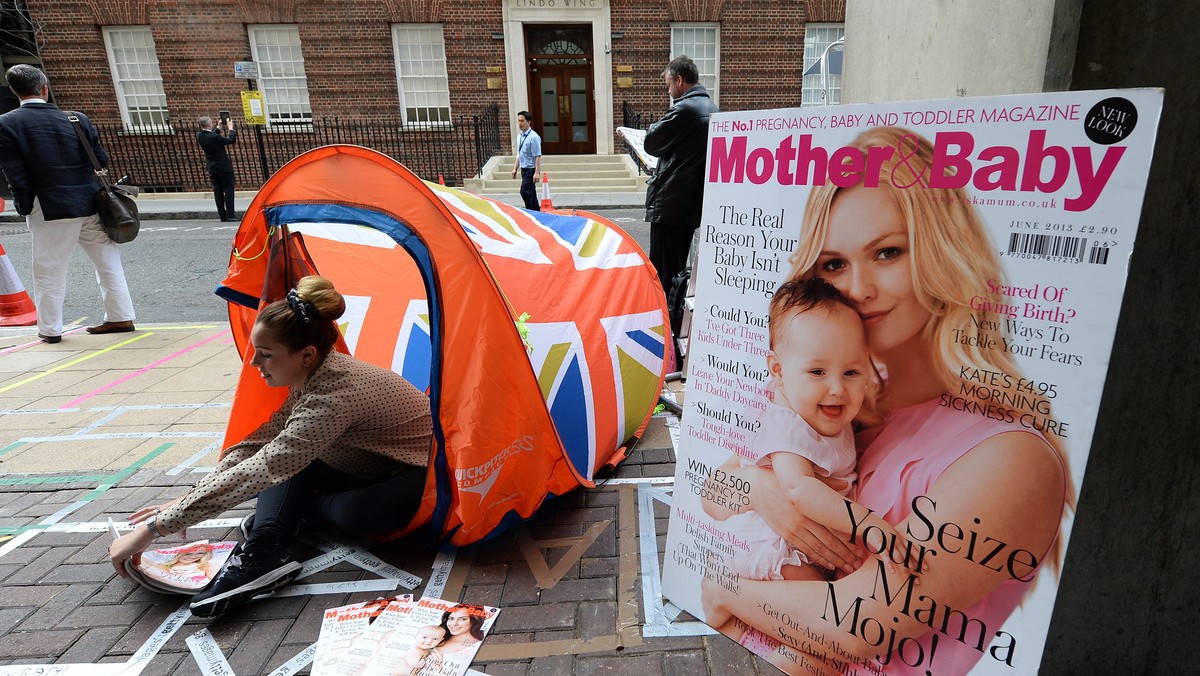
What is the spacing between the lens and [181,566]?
7.95ft

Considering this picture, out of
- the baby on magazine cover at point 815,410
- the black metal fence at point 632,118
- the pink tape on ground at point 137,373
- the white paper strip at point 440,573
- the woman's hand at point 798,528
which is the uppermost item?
the black metal fence at point 632,118

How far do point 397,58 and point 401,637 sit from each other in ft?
51.0

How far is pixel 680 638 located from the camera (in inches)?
80.7

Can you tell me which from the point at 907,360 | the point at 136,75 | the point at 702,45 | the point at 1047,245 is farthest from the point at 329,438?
the point at 136,75

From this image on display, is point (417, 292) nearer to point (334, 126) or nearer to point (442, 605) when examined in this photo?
point (442, 605)

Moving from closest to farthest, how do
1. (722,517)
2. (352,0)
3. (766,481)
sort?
1. (766,481)
2. (722,517)
3. (352,0)

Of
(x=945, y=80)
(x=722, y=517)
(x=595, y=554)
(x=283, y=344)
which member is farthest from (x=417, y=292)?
(x=945, y=80)

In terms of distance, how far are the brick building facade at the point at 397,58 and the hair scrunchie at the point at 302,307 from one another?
1372 centimetres

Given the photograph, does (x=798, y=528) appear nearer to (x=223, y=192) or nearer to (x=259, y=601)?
(x=259, y=601)

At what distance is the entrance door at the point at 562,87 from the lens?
1522 centimetres

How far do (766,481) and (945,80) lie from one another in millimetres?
1266

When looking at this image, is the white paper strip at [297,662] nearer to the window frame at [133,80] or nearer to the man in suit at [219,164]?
the man in suit at [219,164]

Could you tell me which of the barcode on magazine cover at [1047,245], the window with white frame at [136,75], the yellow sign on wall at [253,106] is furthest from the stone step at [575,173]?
the barcode on magazine cover at [1047,245]

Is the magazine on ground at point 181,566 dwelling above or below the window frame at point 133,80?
below
